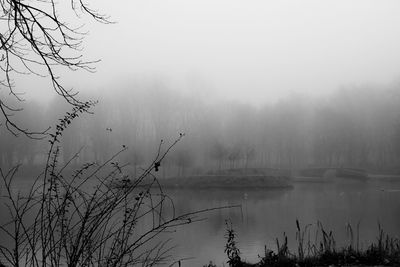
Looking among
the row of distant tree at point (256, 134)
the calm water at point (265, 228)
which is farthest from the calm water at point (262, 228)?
the row of distant tree at point (256, 134)

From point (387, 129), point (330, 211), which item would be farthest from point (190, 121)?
point (330, 211)

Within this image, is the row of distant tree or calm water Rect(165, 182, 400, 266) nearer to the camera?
calm water Rect(165, 182, 400, 266)

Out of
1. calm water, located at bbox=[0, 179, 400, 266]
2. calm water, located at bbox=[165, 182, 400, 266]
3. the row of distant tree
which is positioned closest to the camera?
calm water, located at bbox=[0, 179, 400, 266]

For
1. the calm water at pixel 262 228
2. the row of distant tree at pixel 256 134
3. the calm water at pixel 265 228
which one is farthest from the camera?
the row of distant tree at pixel 256 134

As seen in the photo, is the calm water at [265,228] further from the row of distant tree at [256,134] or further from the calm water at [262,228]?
the row of distant tree at [256,134]

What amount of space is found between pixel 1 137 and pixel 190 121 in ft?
66.7

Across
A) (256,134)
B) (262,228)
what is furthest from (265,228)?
(256,134)

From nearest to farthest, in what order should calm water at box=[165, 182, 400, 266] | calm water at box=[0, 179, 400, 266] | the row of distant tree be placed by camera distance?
1. calm water at box=[0, 179, 400, 266]
2. calm water at box=[165, 182, 400, 266]
3. the row of distant tree

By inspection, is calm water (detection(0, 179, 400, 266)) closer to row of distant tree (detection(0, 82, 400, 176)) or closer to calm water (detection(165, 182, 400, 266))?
calm water (detection(165, 182, 400, 266))

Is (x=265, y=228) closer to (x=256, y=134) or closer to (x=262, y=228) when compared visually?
(x=262, y=228)

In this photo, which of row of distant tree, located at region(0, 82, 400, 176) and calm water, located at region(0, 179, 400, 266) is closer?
calm water, located at region(0, 179, 400, 266)

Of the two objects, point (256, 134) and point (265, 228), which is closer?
point (265, 228)

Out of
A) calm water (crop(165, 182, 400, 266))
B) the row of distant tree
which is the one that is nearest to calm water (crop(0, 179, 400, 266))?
calm water (crop(165, 182, 400, 266))

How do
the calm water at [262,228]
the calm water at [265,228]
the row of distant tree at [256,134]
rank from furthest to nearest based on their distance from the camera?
the row of distant tree at [256,134] < the calm water at [265,228] < the calm water at [262,228]
